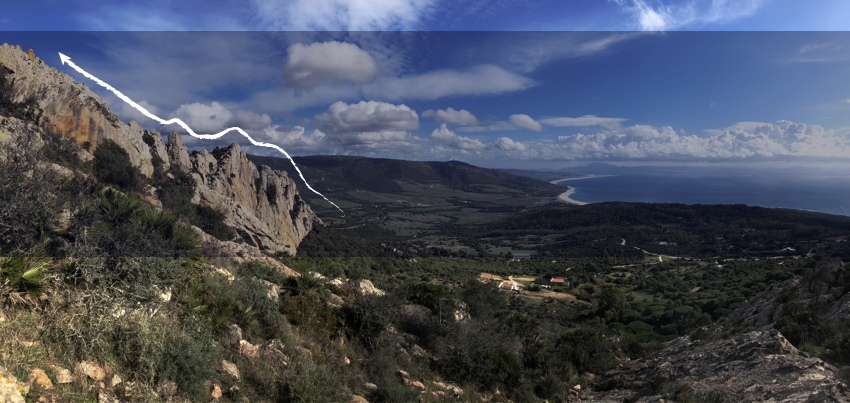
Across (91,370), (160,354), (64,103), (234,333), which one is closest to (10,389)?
(91,370)

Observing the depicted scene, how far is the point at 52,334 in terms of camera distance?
15.1 ft

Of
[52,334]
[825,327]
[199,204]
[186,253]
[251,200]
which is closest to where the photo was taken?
[52,334]

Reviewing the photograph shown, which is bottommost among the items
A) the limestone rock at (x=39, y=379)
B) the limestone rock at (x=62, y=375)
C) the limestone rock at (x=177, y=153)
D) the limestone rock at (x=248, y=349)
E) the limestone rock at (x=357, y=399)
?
the limestone rock at (x=357, y=399)

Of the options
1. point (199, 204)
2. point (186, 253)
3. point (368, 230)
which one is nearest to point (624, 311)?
point (186, 253)

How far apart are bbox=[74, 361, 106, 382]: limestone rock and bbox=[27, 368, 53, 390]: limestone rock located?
0.39m

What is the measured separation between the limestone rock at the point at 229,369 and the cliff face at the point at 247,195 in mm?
23655

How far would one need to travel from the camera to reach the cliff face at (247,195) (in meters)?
32.1

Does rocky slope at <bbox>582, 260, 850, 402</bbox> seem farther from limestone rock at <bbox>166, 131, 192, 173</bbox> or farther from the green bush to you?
limestone rock at <bbox>166, 131, 192, 173</bbox>

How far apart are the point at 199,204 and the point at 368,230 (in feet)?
196

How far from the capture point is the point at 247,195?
44.9m

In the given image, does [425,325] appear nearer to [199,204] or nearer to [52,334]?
[52,334]

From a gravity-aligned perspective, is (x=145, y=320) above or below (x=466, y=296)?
above

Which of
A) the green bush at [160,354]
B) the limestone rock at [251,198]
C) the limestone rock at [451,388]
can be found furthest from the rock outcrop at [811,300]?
the limestone rock at [251,198]

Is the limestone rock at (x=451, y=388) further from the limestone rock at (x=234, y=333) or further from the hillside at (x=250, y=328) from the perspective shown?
the limestone rock at (x=234, y=333)
